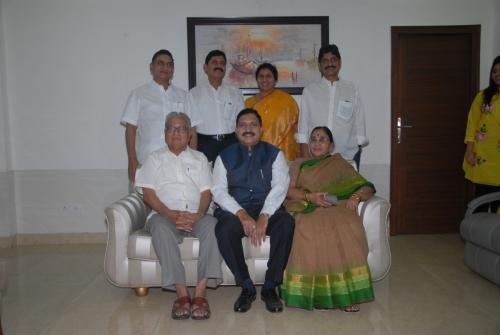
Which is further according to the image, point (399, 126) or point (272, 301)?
point (399, 126)

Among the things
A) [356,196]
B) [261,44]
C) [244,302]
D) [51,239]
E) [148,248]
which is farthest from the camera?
[51,239]

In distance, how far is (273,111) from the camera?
3.93 meters

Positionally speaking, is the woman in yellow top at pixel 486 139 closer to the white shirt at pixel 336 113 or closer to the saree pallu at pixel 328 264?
the white shirt at pixel 336 113

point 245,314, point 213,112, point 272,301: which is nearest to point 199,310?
point 245,314

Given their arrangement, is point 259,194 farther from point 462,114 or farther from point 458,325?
point 462,114

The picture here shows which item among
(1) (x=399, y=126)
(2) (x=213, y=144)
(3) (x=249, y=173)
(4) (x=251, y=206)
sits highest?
(1) (x=399, y=126)

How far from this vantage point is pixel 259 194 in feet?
10.3

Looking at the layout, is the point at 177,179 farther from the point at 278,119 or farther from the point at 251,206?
the point at 278,119

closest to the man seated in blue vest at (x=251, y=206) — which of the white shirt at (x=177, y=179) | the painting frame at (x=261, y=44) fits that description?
the white shirt at (x=177, y=179)

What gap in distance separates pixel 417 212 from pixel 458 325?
2470 millimetres

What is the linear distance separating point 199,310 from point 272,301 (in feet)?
1.46

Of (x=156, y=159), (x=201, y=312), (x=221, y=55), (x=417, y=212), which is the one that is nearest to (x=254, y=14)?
(x=221, y=55)

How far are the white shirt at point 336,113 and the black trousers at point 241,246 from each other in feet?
4.00

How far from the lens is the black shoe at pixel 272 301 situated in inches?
110
